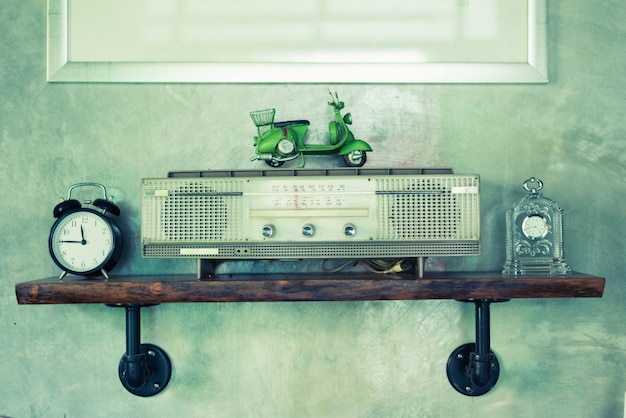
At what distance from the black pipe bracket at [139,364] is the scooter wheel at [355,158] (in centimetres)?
80

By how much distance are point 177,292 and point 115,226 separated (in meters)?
0.35

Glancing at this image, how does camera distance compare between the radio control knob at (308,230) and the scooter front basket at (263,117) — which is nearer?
the radio control knob at (308,230)

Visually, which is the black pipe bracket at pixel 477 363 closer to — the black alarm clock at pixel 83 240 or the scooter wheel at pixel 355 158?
the scooter wheel at pixel 355 158

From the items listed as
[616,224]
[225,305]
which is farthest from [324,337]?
[616,224]

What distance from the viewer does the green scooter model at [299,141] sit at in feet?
6.21

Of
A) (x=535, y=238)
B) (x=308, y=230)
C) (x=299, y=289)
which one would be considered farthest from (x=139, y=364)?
(x=535, y=238)

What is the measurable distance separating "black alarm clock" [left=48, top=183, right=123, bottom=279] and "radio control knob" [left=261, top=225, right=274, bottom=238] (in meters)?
0.50

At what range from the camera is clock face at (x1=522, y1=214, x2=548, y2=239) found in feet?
6.17

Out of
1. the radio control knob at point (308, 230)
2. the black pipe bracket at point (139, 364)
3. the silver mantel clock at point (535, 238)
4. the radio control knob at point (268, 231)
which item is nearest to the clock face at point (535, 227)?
the silver mantel clock at point (535, 238)

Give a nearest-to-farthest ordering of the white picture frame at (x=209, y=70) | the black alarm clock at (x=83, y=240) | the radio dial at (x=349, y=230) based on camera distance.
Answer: the radio dial at (x=349, y=230) → the black alarm clock at (x=83, y=240) → the white picture frame at (x=209, y=70)

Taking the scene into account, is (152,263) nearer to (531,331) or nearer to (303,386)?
(303,386)

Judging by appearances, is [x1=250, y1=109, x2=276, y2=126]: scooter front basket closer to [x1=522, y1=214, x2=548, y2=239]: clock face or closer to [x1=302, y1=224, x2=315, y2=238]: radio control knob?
[x1=302, y1=224, x2=315, y2=238]: radio control knob

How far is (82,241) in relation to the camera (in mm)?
1859

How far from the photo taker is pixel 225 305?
2031mm
